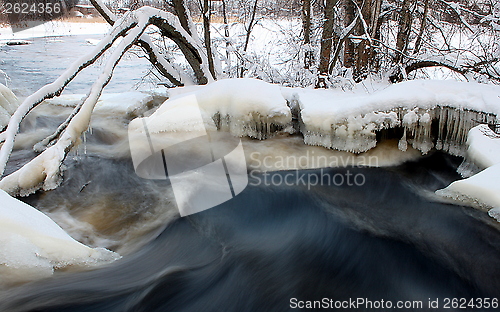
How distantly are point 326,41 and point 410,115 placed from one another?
3.13 meters

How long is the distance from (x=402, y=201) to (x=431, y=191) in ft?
1.29

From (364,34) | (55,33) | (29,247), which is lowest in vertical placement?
(29,247)

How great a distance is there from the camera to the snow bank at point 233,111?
15.2ft

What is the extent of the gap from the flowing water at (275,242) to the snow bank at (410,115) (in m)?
0.26

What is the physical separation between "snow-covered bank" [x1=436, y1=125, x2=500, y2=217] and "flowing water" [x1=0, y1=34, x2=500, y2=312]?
0.13 metres

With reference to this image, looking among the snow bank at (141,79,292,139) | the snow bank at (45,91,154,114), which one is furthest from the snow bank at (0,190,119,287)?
the snow bank at (45,91,154,114)

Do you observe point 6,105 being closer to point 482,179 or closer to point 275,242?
point 275,242

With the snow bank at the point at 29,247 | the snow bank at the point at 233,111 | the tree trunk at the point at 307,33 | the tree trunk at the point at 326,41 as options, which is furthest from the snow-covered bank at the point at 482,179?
the tree trunk at the point at 307,33

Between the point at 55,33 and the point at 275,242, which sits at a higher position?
the point at 55,33

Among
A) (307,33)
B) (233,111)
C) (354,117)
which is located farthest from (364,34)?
(233,111)

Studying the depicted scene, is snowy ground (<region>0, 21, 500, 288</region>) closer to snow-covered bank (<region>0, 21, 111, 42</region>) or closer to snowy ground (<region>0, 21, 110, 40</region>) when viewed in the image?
snowy ground (<region>0, 21, 110, 40</region>)

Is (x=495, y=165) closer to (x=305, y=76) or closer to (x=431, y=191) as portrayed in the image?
(x=431, y=191)

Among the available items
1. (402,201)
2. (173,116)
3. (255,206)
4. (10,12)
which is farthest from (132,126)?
(10,12)

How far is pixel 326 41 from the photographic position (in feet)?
22.0
